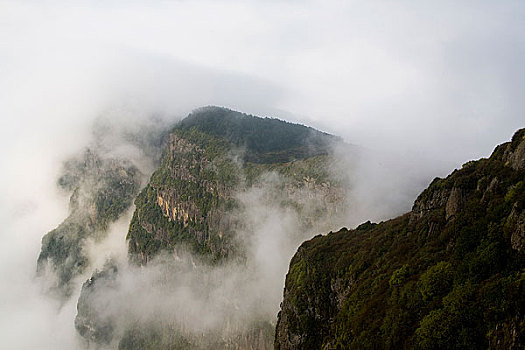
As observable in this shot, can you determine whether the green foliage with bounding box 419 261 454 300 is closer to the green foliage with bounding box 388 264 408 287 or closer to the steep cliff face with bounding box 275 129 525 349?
the steep cliff face with bounding box 275 129 525 349

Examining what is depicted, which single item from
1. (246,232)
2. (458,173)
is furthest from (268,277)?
(458,173)

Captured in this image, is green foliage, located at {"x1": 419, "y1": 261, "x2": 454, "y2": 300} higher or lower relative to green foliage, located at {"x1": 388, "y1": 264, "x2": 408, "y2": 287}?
lower

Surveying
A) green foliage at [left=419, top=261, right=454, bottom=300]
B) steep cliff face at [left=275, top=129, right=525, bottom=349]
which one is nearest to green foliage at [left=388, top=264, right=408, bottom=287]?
steep cliff face at [left=275, top=129, right=525, bottom=349]

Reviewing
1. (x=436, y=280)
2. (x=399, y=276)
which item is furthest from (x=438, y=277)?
(x=399, y=276)

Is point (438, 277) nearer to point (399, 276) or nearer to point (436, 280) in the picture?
point (436, 280)

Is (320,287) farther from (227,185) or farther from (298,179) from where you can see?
(227,185)

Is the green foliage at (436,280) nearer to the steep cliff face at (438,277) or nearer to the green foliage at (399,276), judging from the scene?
the steep cliff face at (438,277)

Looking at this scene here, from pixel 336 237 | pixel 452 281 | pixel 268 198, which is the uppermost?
pixel 268 198

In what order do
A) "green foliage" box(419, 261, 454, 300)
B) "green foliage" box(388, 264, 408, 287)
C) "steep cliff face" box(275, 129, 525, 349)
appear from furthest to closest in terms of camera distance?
"green foliage" box(388, 264, 408, 287) < "green foliage" box(419, 261, 454, 300) < "steep cliff face" box(275, 129, 525, 349)

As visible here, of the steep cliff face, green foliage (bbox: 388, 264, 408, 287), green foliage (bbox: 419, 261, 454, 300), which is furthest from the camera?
green foliage (bbox: 388, 264, 408, 287)
